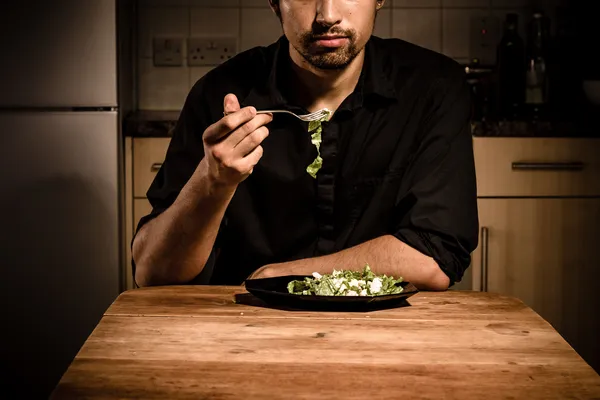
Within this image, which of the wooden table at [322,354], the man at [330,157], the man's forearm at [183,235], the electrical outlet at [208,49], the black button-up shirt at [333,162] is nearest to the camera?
the wooden table at [322,354]

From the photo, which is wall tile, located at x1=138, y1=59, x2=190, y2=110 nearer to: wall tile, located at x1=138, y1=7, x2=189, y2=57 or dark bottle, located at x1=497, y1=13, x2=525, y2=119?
wall tile, located at x1=138, y1=7, x2=189, y2=57

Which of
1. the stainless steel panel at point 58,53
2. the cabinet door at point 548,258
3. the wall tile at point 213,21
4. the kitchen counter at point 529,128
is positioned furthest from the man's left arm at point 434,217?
the wall tile at point 213,21

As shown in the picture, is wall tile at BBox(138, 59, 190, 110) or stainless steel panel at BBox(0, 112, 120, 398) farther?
wall tile at BBox(138, 59, 190, 110)

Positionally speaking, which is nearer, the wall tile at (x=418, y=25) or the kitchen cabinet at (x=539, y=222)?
the kitchen cabinet at (x=539, y=222)

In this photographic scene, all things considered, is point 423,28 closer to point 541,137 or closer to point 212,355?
point 541,137

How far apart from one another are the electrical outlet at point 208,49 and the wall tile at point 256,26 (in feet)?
0.19

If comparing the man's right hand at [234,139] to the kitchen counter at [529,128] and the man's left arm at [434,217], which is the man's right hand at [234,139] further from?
the kitchen counter at [529,128]

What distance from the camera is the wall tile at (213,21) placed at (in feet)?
10.5

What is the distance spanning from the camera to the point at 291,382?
2.82 feet

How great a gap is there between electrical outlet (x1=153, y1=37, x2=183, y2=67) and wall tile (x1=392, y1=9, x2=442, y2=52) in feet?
2.71

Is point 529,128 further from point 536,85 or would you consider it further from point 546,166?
point 536,85

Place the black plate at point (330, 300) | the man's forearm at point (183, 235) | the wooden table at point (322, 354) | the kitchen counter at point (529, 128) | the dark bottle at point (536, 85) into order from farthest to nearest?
the dark bottle at point (536, 85), the kitchen counter at point (529, 128), the man's forearm at point (183, 235), the black plate at point (330, 300), the wooden table at point (322, 354)

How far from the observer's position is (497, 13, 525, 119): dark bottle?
9.89ft

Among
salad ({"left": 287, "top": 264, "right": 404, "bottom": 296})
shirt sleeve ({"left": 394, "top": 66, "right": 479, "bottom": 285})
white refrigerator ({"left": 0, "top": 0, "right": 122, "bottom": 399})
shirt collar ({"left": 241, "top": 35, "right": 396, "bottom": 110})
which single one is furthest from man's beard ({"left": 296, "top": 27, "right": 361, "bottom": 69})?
white refrigerator ({"left": 0, "top": 0, "right": 122, "bottom": 399})
